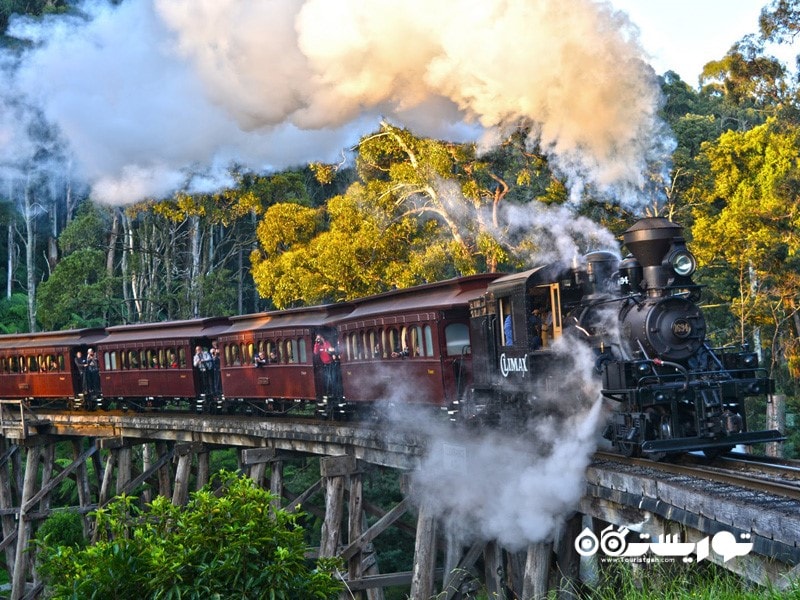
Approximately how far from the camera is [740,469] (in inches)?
457

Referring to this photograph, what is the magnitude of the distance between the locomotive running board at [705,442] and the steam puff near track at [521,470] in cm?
118

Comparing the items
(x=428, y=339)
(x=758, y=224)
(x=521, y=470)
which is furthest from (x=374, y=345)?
(x=758, y=224)

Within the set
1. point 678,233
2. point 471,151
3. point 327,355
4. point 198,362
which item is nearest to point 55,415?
point 198,362

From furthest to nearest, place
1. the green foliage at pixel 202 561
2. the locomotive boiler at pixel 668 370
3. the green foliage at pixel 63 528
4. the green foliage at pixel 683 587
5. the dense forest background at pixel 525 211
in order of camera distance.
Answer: the green foliage at pixel 63 528, the dense forest background at pixel 525 211, the locomotive boiler at pixel 668 370, the green foliage at pixel 202 561, the green foliage at pixel 683 587

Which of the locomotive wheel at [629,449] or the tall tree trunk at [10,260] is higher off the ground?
the tall tree trunk at [10,260]

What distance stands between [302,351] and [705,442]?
12231 millimetres

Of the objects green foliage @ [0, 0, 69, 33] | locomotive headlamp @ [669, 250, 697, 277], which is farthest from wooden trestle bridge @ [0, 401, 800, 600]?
green foliage @ [0, 0, 69, 33]

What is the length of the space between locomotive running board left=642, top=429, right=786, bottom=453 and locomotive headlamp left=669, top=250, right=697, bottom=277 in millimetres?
2052

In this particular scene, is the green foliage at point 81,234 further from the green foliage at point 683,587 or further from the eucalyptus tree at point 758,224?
the green foliage at point 683,587

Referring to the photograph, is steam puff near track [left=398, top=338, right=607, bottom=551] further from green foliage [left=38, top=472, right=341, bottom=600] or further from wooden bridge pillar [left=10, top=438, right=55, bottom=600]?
wooden bridge pillar [left=10, top=438, right=55, bottom=600]

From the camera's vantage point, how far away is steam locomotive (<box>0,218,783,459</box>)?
12102 millimetres

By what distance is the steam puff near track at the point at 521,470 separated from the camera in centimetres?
1298

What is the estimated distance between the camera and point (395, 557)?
2789cm

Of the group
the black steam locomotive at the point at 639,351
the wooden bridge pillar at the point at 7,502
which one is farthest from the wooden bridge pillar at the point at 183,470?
the black steam locomotive at the point at 639,351
